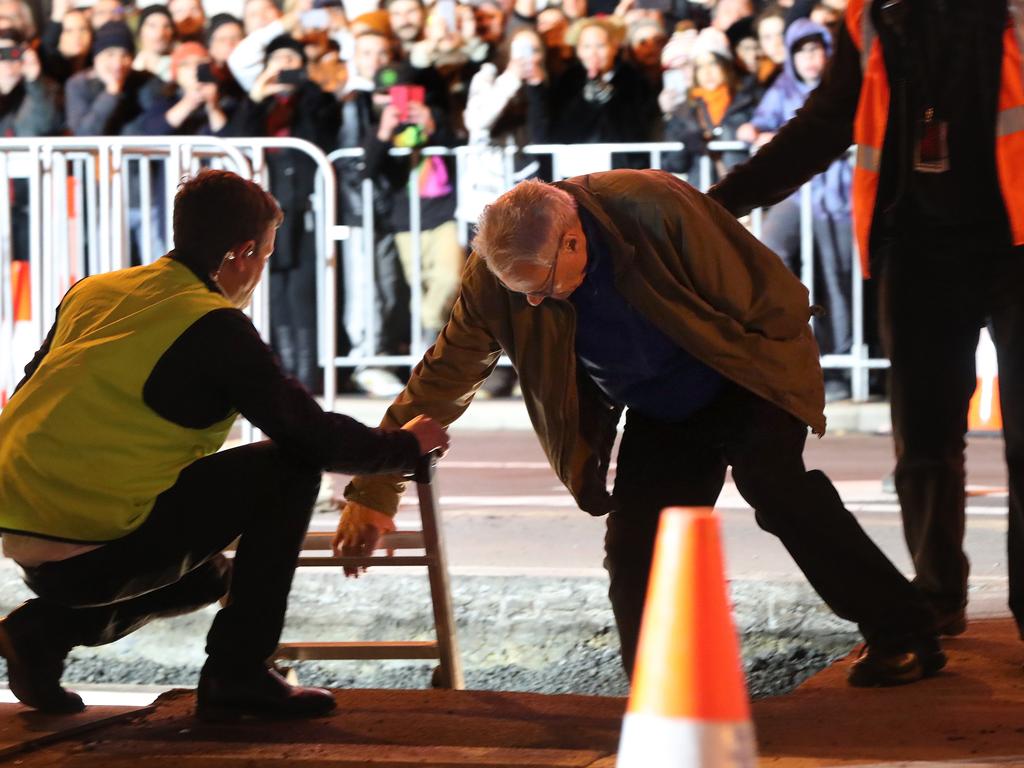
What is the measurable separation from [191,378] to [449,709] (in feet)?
2.91

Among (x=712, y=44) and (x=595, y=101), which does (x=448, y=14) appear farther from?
(x=712, y=44)

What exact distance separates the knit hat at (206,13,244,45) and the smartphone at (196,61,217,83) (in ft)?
1.51

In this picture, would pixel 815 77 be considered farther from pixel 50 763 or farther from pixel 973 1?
pixel 50 763

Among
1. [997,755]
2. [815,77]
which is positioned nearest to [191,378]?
[997,755]

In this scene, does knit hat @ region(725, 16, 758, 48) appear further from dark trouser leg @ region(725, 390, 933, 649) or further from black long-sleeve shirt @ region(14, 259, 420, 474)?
black long-sleeve shirt @ region(14, 259, 420, 474)

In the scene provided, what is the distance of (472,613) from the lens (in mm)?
5160

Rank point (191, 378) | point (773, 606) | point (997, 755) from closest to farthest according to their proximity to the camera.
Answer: point (997, 755), point (191, 378), point (773, 606)

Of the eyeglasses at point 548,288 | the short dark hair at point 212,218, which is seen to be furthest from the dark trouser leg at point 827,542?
the short dark hair at point 212,218

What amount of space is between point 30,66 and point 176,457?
6.79 metres

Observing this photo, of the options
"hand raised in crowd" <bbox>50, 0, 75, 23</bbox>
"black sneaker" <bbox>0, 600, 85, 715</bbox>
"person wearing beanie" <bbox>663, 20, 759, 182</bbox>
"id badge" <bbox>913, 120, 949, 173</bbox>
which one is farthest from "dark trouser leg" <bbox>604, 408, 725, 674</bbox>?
"hand raised in crowd" <bbox>50, 0, 75, 23</bbox>

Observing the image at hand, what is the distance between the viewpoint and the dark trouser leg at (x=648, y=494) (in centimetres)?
369

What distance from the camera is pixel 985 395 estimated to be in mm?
8719

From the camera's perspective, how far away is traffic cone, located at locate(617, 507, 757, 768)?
7.19 feet

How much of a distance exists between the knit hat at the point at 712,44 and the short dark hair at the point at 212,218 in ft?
18.4
